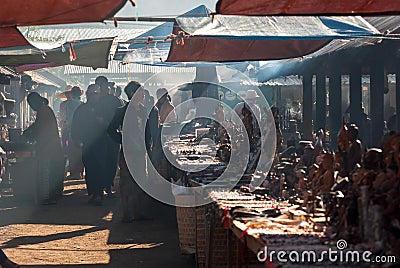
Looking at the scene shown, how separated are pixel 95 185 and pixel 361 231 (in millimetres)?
9556

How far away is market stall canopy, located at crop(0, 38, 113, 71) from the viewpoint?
10.7 meters

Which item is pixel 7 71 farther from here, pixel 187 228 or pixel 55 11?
pixel 55 11

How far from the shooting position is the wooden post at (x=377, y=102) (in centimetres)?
1296

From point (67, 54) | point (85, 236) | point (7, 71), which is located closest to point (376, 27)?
point (67, 54)

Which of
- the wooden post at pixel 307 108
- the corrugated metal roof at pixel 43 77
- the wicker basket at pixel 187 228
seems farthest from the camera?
the corrugated metal roof at pixel 43 77

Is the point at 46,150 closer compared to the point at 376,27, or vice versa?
the point at 376,27

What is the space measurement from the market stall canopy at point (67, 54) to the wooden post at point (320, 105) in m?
6.58

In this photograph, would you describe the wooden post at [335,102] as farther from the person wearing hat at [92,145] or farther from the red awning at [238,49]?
the red awning at [238,49]

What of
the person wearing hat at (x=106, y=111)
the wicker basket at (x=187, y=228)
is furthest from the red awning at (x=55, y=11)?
the person wearing hat at (x=106, y=111)

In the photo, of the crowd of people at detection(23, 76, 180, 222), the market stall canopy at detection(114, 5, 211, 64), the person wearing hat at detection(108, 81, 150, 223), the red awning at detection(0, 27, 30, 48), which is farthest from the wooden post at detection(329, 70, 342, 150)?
the red awning at detection(0, 27, 30, 48)

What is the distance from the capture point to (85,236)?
1046cm

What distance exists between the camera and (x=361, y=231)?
4477 millimetres

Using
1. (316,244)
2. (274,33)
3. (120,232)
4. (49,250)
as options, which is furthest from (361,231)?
(120,232)

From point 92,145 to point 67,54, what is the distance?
2.70 m
